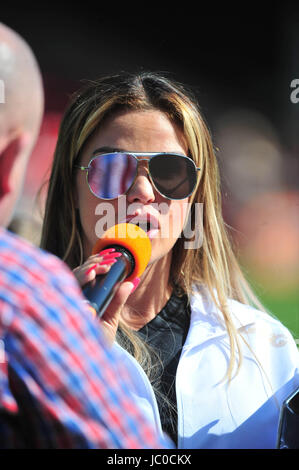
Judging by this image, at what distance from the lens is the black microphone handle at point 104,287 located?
79cm

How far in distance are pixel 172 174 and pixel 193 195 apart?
18cm

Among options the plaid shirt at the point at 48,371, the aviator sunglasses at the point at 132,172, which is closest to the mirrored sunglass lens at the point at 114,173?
the aviator sunglasses at the point at 132,172

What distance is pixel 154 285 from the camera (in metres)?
1.67

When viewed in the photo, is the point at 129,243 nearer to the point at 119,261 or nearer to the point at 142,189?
the point at 119,261

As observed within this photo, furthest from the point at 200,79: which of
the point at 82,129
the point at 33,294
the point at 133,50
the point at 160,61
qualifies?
the point at 33,294

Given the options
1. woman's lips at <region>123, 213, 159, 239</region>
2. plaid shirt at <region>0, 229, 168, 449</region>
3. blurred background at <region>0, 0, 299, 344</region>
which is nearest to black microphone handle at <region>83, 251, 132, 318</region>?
plaid shirt at <region>0, 229, 168, 449</region>

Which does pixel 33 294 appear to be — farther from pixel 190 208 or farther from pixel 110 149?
pixel 190 208

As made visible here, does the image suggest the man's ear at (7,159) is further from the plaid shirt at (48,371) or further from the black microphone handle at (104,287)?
the black microphone handle at (104,287)

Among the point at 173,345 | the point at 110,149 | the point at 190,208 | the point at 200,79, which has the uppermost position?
the point at 200,79

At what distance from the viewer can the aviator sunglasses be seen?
147 cm

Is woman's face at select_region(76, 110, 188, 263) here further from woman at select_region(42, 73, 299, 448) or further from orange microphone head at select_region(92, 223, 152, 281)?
orange microphone head at select_region(92, 223, 152, 281)

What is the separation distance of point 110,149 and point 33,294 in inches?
40.4

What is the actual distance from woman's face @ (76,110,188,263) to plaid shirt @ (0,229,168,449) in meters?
0.87

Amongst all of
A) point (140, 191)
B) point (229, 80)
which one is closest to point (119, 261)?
point (140, 191)
